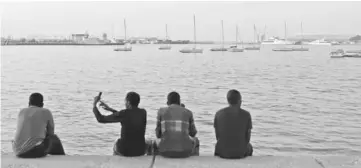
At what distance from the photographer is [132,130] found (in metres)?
6.26

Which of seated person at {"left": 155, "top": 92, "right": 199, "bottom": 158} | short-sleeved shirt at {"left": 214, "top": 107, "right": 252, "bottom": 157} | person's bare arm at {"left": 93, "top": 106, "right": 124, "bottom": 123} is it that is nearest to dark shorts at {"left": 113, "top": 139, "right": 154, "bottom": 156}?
seated person at {"left": 155, "top": 92, "right": 199, "bottom": 158}

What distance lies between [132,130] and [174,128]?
0.58m

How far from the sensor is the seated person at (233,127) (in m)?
6.07

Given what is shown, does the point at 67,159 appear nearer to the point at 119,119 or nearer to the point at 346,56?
the point at 119,119

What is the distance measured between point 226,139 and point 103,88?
25316 mm

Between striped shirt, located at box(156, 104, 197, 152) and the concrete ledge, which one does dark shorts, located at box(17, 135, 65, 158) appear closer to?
the concrete ledge

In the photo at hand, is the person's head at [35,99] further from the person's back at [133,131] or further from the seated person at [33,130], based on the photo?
the person's back at [133,131]

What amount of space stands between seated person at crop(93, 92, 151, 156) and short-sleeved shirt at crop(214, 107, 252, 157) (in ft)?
3.44

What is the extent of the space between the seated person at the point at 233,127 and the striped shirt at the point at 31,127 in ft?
7.55

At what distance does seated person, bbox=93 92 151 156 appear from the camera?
6207 millimetres

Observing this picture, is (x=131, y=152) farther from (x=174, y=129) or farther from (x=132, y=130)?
(x=174, y=129)

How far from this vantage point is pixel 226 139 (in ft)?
20.3

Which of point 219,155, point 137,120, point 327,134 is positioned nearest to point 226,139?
point 219,155

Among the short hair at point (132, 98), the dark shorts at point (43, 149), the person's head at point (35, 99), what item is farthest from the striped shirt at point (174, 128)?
the person's head at point (35, 99)
